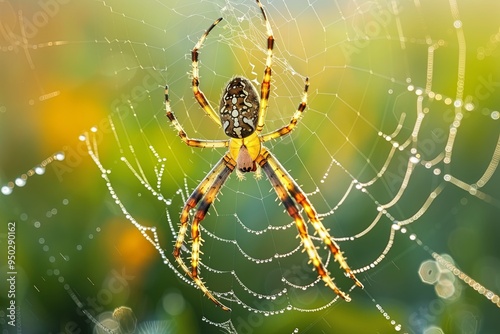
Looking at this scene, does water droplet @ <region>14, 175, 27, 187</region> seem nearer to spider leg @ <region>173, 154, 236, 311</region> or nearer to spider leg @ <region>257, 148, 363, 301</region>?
spider leg @ <region>173, 154, 236, 311</region>

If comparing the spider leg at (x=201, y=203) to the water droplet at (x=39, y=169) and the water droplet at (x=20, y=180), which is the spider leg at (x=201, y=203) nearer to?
the water droplet at (x=39, y=169)

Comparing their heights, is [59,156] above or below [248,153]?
above

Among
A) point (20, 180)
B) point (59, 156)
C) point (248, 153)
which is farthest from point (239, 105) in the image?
point (20, 180)

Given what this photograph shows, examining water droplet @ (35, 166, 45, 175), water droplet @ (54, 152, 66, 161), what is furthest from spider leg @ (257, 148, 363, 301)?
water droplet @ (35, 166, 45, 175)

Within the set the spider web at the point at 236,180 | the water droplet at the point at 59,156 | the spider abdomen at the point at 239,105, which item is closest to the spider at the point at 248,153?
the spider abdomen at the point at 239,105

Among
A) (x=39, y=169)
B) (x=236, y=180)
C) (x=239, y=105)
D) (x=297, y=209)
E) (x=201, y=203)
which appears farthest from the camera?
(x=39, y=169)

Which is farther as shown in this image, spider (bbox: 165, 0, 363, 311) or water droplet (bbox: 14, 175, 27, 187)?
water droplet (bbox: 14, 175, 27, 187)

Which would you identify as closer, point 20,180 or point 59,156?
point 59,156

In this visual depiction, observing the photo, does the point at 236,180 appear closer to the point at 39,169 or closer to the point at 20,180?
the point at 39,169
